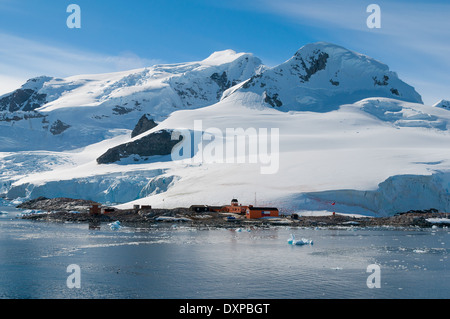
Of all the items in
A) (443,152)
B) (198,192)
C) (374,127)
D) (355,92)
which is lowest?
(198,192)

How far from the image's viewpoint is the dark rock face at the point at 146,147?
454ft

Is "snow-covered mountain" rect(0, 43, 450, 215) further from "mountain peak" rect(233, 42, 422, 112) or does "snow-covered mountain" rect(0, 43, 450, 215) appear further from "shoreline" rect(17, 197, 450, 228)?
"shoreline" rect(17, 197, 450, 228)

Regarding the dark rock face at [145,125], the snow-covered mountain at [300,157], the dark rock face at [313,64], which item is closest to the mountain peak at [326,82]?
the dark rock face at [313,64]

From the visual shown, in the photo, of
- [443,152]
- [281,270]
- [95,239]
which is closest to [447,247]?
[281,270]

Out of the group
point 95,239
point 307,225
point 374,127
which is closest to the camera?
point 95,239

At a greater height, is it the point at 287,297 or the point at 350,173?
the point at 350,173

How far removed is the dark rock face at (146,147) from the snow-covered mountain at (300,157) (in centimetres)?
27

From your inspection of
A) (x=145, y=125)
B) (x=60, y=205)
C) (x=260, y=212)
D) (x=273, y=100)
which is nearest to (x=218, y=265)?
(x=260, y=212)

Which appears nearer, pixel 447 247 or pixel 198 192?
pixel 447 247

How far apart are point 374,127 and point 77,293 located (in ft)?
398

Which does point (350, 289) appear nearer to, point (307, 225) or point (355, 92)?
point (307, 225)

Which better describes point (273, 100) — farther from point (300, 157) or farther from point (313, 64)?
point (300, 157)

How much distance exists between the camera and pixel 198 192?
92688 mm

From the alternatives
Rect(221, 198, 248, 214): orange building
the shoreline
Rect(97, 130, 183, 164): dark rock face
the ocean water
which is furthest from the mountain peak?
the ocean water
